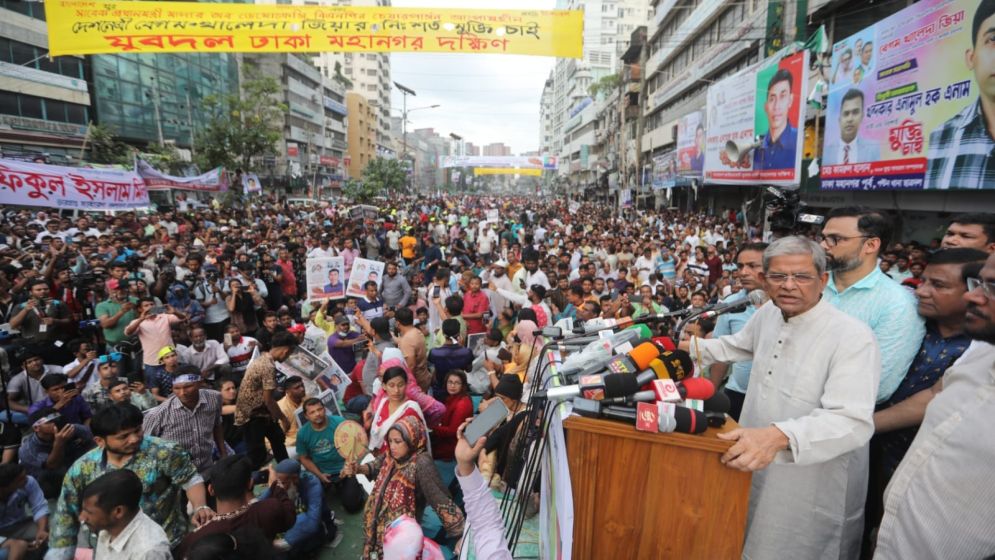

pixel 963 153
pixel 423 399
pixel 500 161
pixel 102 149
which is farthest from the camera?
pixel 500 161

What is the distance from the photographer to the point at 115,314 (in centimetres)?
615

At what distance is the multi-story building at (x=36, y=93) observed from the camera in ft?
77.7

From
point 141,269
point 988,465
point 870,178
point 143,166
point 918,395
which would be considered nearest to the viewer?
point 988,465

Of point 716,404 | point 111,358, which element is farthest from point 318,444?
point 716,404

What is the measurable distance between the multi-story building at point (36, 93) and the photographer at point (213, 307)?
2307 cm

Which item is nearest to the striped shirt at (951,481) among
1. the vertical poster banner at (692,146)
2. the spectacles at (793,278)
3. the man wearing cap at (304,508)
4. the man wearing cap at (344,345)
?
the spectacles at (793,278)

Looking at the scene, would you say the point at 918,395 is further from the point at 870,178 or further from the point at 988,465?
the point at 870,178

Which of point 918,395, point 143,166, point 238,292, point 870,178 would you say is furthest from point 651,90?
point 918,395

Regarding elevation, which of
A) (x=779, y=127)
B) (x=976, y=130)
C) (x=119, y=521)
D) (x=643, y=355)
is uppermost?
(x=779, y=127)

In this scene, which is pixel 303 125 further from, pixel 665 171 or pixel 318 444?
pixel 318 444

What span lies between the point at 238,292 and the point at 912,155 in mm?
11660

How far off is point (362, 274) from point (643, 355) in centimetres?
667

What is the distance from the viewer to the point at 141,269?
27.6ft

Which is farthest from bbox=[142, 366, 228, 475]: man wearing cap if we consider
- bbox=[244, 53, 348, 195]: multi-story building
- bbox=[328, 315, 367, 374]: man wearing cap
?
bbox=[244, 53, 348, 195]: multi-story building
